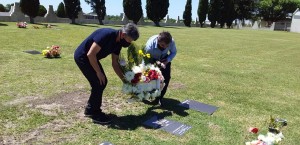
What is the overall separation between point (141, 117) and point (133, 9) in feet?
129

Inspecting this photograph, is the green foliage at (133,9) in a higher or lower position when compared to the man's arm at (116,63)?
higher

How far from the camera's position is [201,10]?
56062mm

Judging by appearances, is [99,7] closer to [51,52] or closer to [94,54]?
[51,52]

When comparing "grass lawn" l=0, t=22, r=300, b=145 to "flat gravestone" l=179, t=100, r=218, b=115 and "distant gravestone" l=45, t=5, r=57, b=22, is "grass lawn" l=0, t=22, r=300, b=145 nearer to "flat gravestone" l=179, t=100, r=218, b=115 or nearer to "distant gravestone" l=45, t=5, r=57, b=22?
"flat gravestone" l=179, t=100, r=218, b=115

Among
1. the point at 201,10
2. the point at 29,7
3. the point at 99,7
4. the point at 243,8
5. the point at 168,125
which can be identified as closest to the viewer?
the point at 168,125

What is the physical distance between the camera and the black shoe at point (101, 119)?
527cm

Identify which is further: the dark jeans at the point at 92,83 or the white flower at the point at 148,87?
the white flower at the point at 148,87

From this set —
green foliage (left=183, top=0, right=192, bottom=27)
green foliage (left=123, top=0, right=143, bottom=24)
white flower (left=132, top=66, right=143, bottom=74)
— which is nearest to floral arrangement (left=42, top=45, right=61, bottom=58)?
white flower (left=132, top=66, right=143, bottom=74)

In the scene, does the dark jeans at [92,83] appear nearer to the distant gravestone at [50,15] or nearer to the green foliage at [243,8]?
the distant gravestone at [50,15]

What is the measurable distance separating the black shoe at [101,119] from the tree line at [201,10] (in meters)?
29.3

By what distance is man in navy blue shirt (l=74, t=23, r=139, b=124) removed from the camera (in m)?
4.74

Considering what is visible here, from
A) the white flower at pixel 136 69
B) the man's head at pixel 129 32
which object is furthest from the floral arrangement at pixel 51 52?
the man's head at pixel 129 32

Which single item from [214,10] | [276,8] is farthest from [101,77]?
[276,8]

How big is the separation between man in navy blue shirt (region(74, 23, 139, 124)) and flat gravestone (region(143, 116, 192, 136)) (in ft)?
2.42
